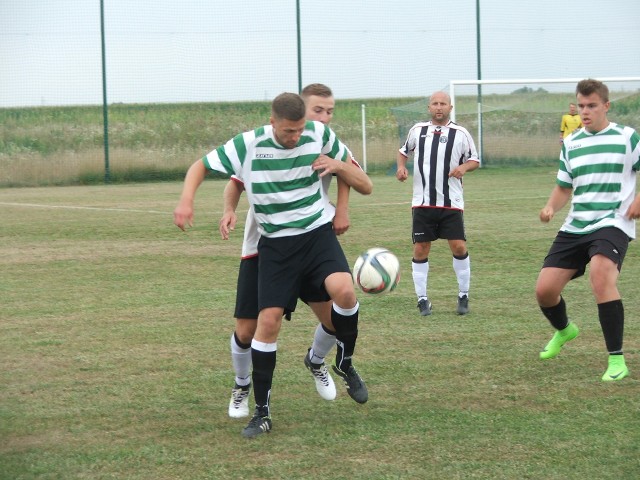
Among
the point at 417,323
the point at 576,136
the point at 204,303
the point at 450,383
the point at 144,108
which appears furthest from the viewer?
the point at 144,108

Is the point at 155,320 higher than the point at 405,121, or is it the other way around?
the point at 405,121

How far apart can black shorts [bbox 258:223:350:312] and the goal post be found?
22.1 m

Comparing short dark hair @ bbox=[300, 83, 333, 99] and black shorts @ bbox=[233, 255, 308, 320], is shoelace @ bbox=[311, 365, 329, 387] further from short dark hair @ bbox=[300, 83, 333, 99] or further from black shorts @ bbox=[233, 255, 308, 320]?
short dark hair @ bbox=[300, 83, 333, 99]

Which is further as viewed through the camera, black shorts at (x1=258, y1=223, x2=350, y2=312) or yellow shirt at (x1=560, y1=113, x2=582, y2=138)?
yellow shirt at (x1=560, y1=113, x2=582, y2=138)

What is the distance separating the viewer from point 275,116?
5.07 m

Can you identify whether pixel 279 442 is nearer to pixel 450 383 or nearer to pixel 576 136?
pixel 450 383

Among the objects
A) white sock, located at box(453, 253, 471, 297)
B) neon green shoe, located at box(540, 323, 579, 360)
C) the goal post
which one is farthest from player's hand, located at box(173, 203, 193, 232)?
the goal post

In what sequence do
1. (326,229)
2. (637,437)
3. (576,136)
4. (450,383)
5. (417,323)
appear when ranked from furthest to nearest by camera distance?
1. (417,323)
2. (576,136)
3. (450,383)
4. (326,229)
5. (637,437)

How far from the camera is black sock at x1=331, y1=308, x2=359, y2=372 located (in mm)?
5488

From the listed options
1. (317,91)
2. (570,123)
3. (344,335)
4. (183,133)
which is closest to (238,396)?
(344,335)

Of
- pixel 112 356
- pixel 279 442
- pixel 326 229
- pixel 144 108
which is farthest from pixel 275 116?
pixel 144 108

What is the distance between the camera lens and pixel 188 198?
507 centimetres

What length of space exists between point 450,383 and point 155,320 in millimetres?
2973

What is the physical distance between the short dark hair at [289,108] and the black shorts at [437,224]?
12.7ft
